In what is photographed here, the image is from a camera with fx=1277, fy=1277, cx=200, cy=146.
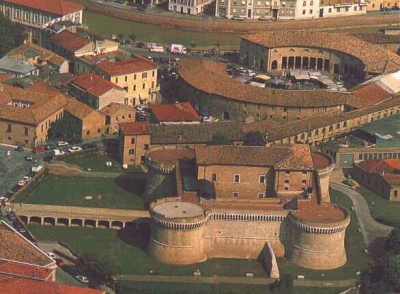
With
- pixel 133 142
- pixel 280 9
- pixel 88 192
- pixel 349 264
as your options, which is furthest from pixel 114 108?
pixel 280 9

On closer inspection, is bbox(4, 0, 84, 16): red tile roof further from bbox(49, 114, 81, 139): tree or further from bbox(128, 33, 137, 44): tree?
bbox(49, 114, 81, 139): tree

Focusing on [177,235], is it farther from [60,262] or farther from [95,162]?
[95,162]

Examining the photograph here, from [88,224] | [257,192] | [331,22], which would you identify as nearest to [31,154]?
[88,224]

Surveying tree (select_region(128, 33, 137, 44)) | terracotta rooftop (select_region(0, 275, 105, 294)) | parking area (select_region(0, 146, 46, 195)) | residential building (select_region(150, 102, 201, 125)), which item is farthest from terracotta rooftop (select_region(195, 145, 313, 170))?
tree (select_region(128, 33, 137, 44))

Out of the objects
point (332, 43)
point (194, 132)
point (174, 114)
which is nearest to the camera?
point (194, 132)

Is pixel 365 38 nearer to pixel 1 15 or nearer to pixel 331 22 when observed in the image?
pixel 331 22

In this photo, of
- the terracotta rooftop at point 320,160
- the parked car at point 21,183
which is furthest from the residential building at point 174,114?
the parked car at point 21,183

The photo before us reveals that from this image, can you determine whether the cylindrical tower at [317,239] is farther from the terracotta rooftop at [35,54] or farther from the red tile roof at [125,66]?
the terracotta rooftop at [35,54]
